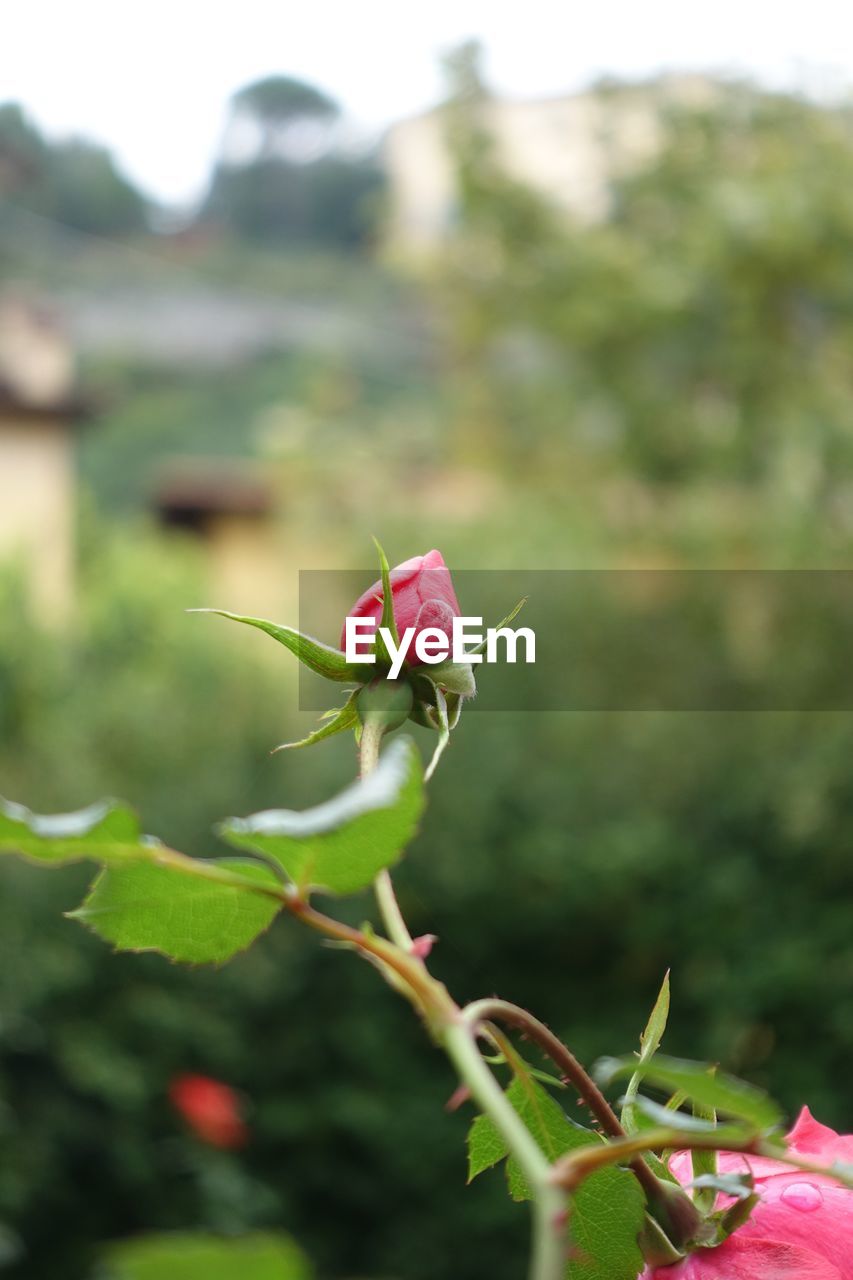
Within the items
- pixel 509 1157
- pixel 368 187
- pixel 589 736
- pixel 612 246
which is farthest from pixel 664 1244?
pixel 368 187

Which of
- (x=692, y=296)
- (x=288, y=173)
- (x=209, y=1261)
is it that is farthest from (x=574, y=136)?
(x=209, y=1261)

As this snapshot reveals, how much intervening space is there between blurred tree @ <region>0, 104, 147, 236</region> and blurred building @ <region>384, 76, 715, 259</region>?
252cm

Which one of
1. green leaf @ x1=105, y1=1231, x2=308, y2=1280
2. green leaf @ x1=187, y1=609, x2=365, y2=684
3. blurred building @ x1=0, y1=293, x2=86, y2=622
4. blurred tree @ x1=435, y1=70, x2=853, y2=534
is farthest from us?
blurred building @ x1=0, y1=293, x2=86, y2=622

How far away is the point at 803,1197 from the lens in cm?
17

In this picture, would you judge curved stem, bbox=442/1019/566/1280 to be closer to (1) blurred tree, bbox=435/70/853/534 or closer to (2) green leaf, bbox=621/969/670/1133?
(2) green leaf, bbox=621/969/670/1133

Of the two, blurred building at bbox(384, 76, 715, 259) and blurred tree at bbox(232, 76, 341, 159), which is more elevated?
blurred tree at bbox(232, 76, 341, 159)

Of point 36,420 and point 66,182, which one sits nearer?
point 36,420

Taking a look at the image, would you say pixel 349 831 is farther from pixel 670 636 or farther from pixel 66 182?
pixel 66 182

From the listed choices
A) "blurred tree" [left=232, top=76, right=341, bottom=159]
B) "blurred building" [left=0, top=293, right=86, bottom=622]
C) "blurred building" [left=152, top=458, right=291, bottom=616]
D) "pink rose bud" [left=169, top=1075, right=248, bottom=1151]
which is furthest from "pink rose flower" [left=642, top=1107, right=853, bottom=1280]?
"blurred tree" [left=232, top=76, right=341, bottom=159]

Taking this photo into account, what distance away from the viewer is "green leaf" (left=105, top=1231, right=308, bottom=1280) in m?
0.07

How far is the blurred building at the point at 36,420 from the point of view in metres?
5.92

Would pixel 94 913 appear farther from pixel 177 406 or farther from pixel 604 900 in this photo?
pixel 177 406

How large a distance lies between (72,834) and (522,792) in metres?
3.14

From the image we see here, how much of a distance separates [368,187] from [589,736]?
4.37m
